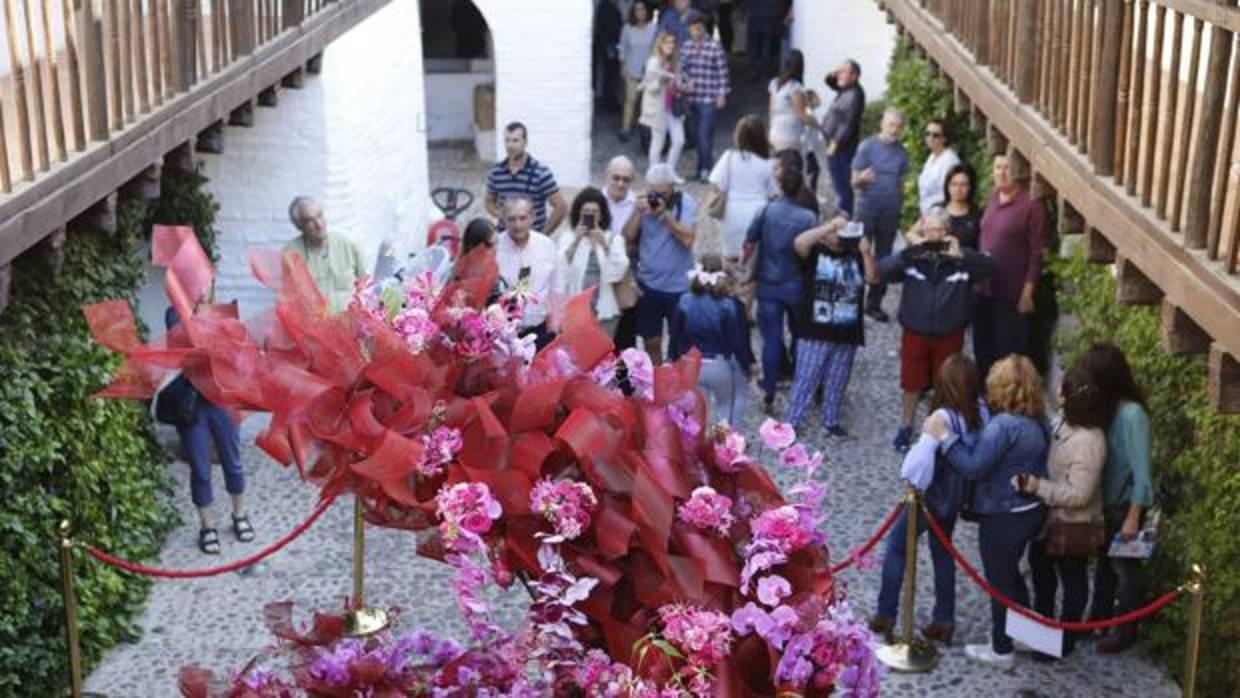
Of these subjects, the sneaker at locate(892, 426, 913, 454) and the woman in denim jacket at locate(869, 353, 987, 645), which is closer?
the woman in denim jacket at locate(869, 353, 987, 645)

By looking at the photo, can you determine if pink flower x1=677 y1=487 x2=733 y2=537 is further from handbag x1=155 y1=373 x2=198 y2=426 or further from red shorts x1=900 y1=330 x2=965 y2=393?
red shorts x1=900 y1=330 x2=965 y2=393

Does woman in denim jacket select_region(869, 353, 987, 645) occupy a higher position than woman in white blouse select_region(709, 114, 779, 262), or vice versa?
woman in white blouse select_region(709, 114, 779, 262)

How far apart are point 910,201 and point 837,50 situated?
4.27 meters

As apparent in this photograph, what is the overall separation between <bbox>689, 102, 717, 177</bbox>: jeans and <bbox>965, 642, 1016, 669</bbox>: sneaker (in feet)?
32.2

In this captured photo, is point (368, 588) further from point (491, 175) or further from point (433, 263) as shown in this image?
point (491, 175)

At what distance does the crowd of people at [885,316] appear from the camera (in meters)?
7.53

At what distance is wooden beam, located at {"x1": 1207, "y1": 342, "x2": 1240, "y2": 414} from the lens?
19.3 ft

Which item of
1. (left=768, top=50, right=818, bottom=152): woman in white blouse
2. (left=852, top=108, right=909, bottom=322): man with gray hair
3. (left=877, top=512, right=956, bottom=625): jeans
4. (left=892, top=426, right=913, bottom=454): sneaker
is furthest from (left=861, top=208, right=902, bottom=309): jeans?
(left=877, top=512, right=956, bottom=625): jeans

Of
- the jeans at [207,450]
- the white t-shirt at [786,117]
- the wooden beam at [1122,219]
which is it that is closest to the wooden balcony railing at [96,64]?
the jeans at [207,450]

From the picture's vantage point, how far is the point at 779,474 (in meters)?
9.78

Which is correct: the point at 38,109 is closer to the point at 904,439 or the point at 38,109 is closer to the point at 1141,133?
the point at 1141,133

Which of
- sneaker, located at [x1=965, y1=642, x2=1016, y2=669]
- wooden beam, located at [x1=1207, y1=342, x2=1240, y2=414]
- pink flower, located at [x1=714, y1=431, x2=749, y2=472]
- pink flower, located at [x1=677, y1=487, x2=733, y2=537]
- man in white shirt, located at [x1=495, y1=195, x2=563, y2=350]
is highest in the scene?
pink flower, located at [x1=714, y1=431, x2=749, y2=472]

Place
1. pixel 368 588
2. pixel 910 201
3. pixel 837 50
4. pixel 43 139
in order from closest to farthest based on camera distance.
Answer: pixel 43 139, pixel 368 588, pixel 910 201, pixel 837 50

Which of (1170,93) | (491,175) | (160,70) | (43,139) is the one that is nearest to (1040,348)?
(491,175)
